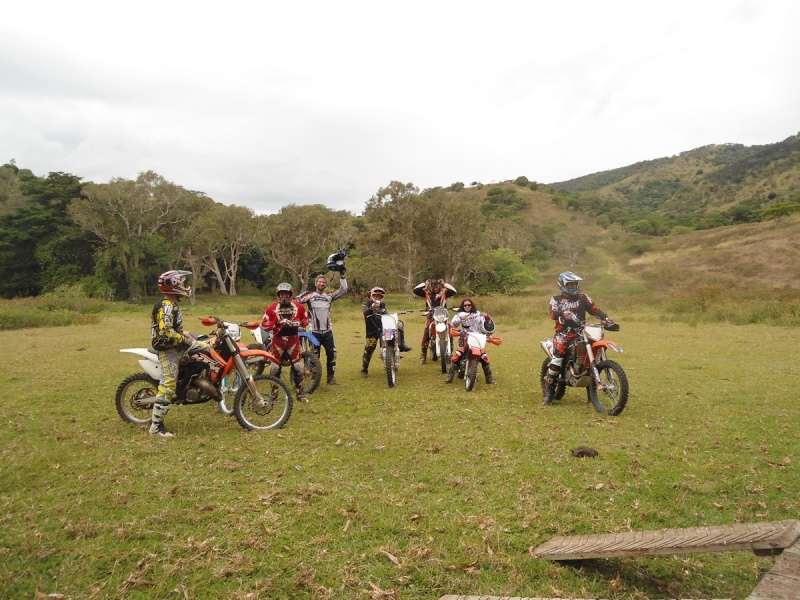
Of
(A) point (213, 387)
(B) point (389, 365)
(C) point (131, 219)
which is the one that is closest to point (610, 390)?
(B) point (389, 365)

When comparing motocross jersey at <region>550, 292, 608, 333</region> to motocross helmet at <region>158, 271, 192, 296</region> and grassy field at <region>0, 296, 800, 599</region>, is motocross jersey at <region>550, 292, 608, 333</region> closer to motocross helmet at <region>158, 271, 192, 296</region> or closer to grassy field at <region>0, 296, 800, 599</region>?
grassy field at <region>0, 296, 800, 599</region>

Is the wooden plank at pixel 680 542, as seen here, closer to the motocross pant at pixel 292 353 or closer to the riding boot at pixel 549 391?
the riding boot at pixel 549 391

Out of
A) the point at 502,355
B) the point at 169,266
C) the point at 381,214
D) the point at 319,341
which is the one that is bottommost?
the point at 502,355

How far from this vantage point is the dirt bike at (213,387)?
5953 mm

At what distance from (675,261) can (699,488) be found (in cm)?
4569

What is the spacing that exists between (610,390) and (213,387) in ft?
17.8

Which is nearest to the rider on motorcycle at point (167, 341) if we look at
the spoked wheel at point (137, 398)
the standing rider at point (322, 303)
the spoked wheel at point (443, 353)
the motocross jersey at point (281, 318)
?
the spoked wheel at point (137, 398)

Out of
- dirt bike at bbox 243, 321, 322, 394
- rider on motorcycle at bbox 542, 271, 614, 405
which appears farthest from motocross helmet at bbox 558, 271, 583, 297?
dirt bike at bbox 243, 321, 322, 394

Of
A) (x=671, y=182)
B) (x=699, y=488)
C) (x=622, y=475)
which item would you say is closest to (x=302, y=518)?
(x=622, y=475)

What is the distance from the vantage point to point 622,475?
453 centimetres

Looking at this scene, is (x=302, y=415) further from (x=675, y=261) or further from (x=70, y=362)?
(x=675, y=261)

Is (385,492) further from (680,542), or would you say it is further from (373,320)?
(373,320)

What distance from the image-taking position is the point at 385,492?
4215 mm

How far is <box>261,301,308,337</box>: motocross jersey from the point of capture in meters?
7.63
